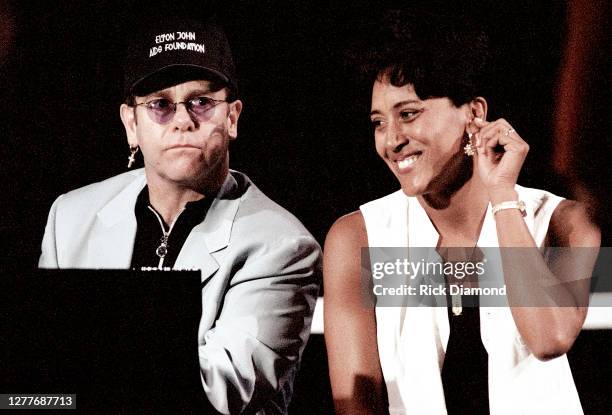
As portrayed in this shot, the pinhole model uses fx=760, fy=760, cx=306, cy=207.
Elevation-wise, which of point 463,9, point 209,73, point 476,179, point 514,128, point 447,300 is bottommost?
point 447,300

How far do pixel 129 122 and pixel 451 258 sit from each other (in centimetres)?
108

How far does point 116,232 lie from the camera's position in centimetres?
234

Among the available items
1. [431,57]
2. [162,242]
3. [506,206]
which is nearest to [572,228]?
[506,206]

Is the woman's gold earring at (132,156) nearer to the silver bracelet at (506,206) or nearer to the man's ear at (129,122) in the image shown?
the man's ear at (129,122)

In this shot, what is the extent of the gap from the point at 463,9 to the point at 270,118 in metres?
0.67

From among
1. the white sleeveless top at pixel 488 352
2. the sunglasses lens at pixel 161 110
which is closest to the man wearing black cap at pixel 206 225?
the sunglasses lens at pixel 161 110

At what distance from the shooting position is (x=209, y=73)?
7.44ft

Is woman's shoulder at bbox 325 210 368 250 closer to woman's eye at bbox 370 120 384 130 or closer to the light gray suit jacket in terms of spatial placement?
the light gray suit jacket

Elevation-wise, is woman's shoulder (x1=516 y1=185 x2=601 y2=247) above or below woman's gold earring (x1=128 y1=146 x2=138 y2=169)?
below

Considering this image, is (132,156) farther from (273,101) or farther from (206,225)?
(273,101)

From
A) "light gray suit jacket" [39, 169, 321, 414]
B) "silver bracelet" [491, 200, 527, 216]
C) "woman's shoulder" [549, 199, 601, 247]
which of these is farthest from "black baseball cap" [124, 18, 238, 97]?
"woman's shoulder" [549, 199, 601, 247]

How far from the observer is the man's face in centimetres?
226

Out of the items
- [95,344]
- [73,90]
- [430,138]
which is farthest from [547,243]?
[73,90]

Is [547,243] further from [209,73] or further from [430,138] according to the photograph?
[209,73]
